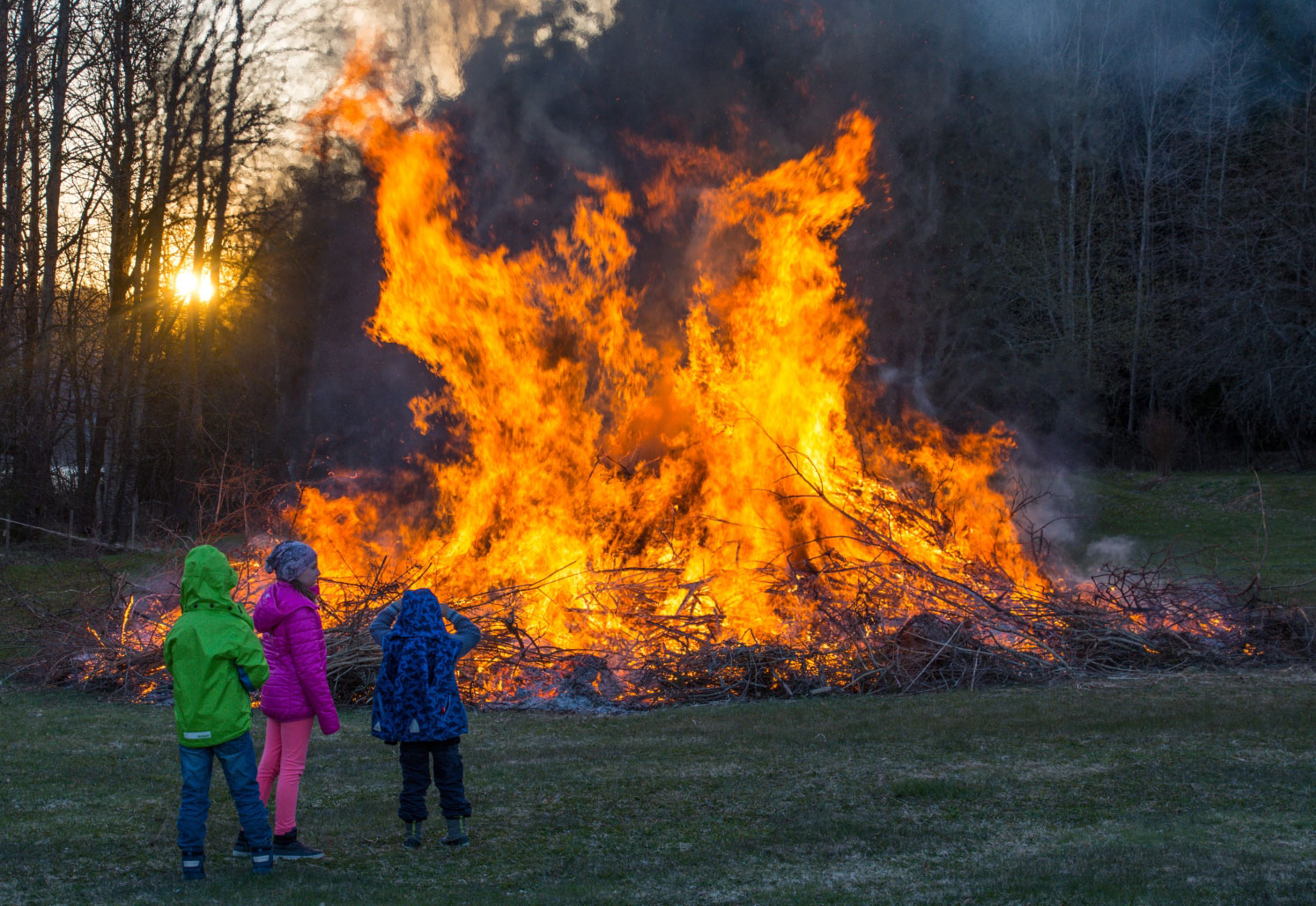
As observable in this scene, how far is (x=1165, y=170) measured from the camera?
104ft

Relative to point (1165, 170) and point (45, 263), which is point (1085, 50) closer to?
point (1165, 170)

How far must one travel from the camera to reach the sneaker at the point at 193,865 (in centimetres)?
475

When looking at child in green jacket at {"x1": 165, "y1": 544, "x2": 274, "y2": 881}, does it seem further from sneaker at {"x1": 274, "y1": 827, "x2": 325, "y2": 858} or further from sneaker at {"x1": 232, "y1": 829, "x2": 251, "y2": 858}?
sneaker at {"x1": 232, "y1": 829, "x2": 251, "y2": 858}

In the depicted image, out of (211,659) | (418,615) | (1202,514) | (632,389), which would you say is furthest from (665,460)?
(1202,514)

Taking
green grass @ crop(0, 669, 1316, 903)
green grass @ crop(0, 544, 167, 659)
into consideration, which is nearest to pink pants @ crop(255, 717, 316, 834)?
green grass @ crop(0, 669, 1316, 903)

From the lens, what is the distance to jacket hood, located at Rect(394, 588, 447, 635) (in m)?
5.23

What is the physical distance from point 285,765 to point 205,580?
95 cm

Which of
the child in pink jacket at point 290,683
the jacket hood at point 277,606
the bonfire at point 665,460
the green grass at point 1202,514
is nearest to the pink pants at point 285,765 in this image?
the child in pink jacket at point 290,683

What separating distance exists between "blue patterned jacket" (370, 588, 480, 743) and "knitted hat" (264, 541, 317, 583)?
436mm

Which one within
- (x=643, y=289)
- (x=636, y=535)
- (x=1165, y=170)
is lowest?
(x=636, y=535)

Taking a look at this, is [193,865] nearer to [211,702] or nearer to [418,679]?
[211,702]

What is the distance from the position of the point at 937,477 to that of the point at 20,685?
982 centimetres

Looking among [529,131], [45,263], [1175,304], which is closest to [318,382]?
[45,263]

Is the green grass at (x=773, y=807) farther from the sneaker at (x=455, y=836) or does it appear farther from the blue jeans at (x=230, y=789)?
the blue jeans at (x=230, y=789)
